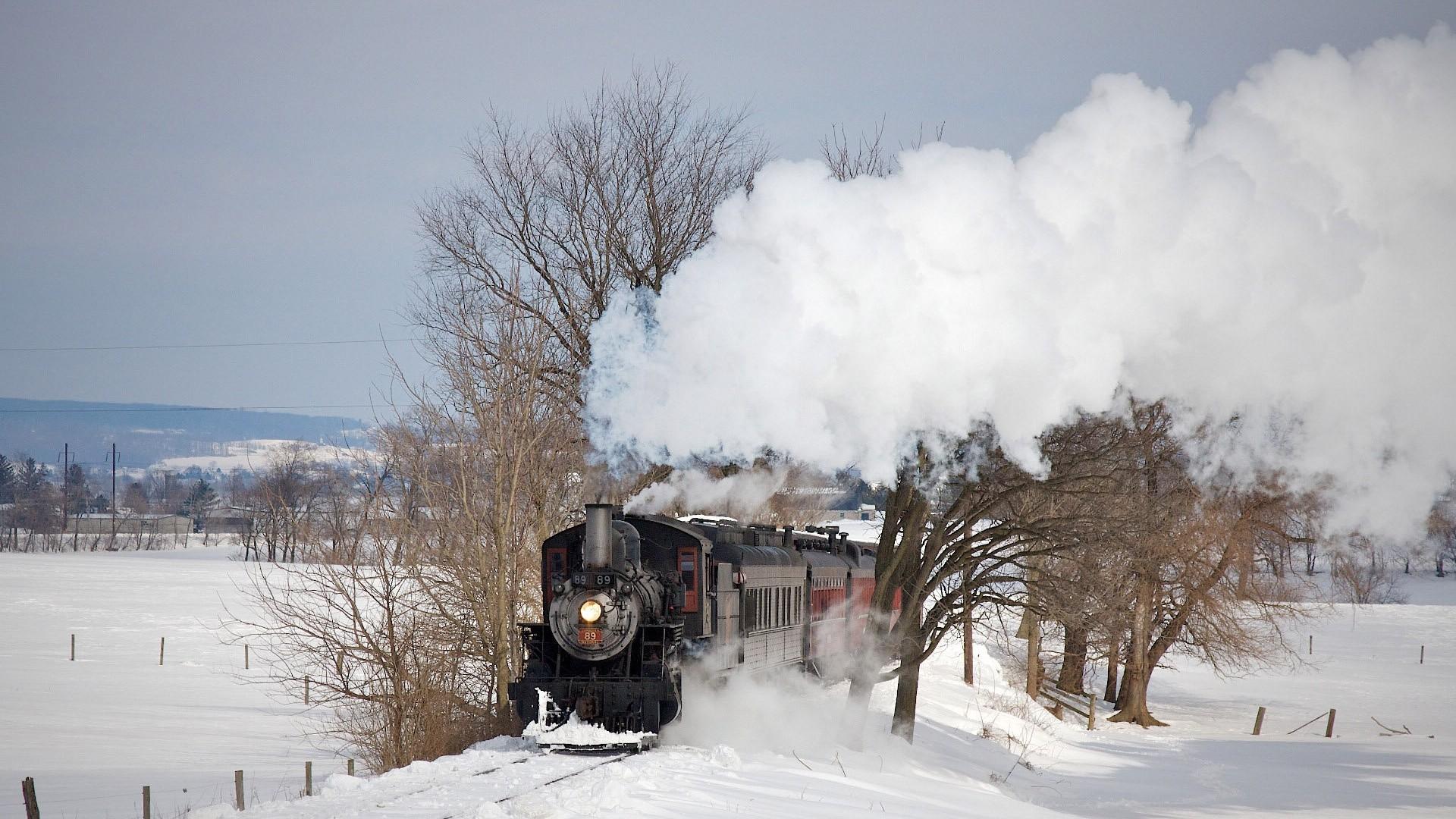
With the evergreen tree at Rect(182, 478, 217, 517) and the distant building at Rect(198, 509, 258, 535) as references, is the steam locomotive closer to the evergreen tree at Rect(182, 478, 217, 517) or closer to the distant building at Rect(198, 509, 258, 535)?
the distant building at Rect(198, 509, 258, 535)

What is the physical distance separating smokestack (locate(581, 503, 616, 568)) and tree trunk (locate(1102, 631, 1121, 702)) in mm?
20512

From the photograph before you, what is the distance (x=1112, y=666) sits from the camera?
3619 cm

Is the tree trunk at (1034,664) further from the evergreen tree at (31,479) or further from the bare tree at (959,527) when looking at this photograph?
the evergreen tree at (31,479)

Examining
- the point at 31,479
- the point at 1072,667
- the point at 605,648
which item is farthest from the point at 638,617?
the point at 31,479

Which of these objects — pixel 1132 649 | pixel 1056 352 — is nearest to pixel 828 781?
pixel 1056 352

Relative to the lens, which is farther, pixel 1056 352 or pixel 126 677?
pixel 126 677

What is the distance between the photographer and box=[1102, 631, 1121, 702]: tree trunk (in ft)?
108

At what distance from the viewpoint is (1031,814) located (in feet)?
50.8

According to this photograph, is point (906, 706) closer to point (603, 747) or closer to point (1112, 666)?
point (603, 747)

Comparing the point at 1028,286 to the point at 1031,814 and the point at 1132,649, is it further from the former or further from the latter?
the point at 1132,649

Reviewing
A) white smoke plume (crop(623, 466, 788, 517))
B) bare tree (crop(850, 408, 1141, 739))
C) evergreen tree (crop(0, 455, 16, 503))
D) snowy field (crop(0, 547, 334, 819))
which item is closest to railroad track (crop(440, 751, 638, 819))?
snowy field (crop(0, 547, 334, 819))

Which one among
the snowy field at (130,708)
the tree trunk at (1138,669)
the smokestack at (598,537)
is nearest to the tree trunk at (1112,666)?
the tree trunk at (1138,669)

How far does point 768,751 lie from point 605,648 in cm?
271

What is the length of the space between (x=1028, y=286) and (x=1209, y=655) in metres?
22.3
